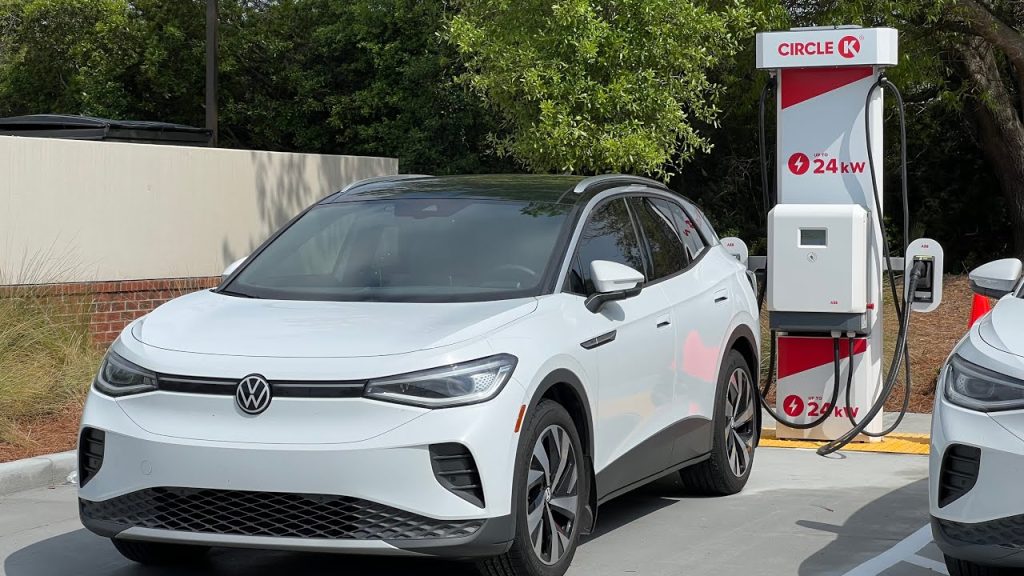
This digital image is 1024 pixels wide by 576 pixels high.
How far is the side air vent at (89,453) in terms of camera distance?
5.54 m

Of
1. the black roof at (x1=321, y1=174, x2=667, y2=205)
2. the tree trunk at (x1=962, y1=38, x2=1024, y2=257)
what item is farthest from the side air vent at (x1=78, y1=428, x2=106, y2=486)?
the tree trunk at (x1=962, y1=38, x2=1024, y2=257)

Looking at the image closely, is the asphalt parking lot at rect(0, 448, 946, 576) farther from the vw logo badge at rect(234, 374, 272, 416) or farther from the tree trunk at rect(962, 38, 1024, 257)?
the tree trunk at rect(962, 38, 1024, 257)

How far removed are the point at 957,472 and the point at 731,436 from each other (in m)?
2.87

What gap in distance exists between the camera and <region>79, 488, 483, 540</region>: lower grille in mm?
5168

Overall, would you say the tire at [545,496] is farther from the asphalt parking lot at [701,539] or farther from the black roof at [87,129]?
the black roof at [87,129]

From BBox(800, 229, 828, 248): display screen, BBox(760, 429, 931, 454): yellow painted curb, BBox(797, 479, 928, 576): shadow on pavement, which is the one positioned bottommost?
BBox(760, 429, 931, 454): yellow painted curb

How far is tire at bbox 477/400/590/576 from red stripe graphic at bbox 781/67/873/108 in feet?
15.8

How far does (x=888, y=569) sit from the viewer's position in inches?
247

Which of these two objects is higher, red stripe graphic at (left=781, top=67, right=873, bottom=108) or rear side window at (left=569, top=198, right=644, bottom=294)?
red stripe graphic at (left=781, top=67, right=873, bottom=108)

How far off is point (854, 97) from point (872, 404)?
7.12 feet

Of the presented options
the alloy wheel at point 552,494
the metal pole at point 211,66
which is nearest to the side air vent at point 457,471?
the alloy wheel at point 552,494

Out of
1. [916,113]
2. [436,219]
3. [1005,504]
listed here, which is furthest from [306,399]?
[916,113]

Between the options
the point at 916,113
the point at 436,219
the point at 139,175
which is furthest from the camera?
the point at 916,113

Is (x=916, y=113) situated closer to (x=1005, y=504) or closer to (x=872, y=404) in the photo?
(x=872, y=404)
